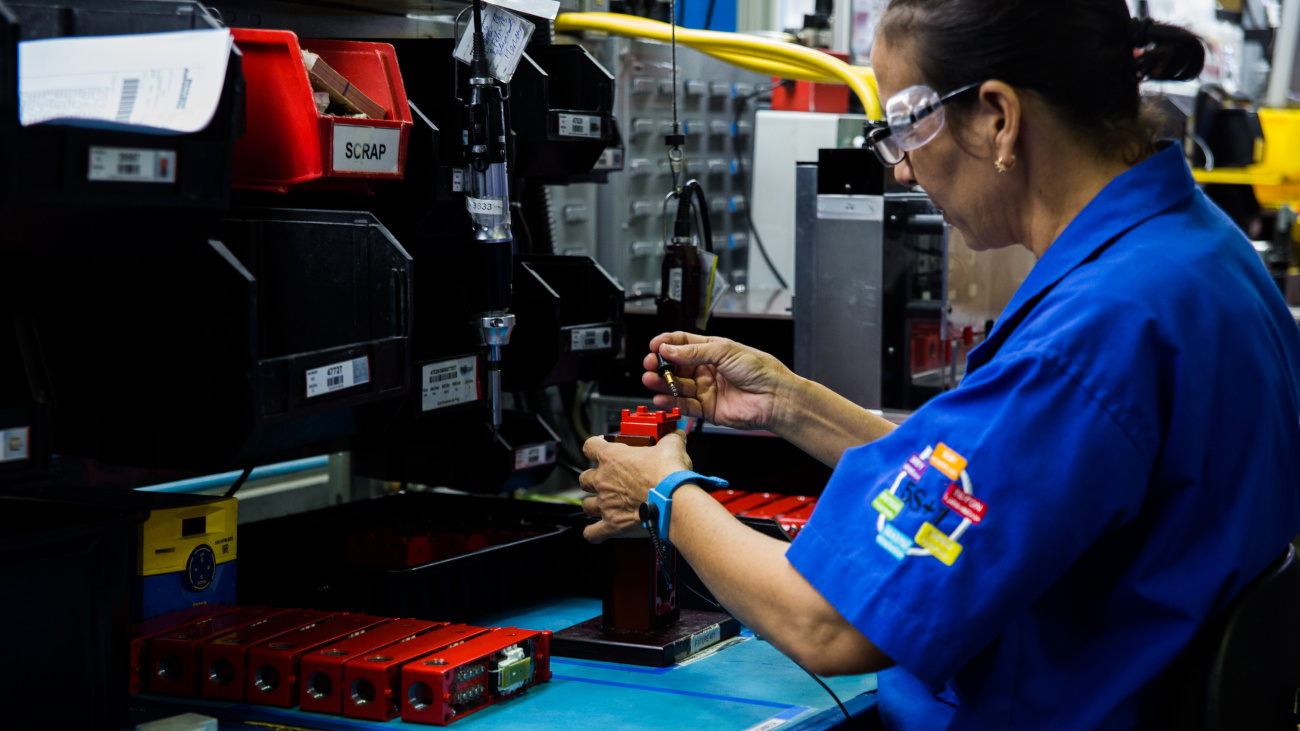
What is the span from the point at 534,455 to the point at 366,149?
75cm

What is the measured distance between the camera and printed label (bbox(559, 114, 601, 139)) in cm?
200

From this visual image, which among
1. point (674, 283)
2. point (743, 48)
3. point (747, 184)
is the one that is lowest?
point (674, 283)

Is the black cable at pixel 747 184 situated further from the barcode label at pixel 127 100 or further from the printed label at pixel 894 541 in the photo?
the barcode label at pixel 127 100

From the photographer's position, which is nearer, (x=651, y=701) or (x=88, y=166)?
(x=88, y=166)

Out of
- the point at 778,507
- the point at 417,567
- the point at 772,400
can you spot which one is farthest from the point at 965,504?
the point at 778,507

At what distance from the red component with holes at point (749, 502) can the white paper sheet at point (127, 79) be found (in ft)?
3.94

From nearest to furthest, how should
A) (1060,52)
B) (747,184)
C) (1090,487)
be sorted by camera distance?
(1090,487)
(1060,52)
(747,184)

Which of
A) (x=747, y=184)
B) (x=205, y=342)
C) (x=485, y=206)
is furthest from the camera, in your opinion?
(x=747, y=184)

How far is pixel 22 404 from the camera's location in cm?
119

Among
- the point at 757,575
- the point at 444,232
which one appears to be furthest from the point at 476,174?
the point at 757,575

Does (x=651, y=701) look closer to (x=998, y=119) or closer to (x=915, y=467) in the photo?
(x=915, y=467)

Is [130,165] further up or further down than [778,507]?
further up

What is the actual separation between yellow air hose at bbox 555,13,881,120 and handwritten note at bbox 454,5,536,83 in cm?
73

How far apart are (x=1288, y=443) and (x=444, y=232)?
1092 millimetres
